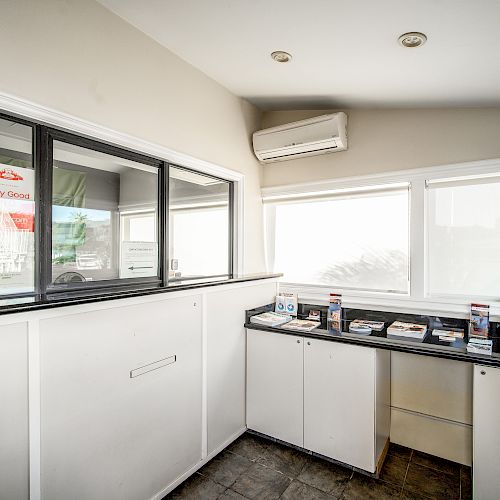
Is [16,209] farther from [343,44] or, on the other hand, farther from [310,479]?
[310,479]

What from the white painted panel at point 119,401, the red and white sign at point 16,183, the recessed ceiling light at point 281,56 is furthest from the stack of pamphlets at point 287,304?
the red and white sign at point 16,183

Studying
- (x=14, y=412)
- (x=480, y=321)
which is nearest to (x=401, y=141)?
(x=480, y=321)

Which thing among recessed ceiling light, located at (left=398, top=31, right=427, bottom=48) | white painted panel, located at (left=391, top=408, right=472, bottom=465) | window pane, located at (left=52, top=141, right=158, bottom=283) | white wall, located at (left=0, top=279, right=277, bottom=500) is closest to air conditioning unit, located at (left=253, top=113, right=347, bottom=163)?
recessed ceiling light, located at (left=398, top=31, right=427, bottom=48)

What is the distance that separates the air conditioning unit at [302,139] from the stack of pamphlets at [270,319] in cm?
137

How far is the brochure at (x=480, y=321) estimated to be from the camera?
2.21 metres

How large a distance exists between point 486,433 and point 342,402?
77 centimetres

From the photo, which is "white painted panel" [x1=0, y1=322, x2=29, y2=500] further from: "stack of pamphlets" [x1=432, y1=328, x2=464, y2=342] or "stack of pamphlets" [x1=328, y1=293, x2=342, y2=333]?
"stack of pamphlets" [x1=432, y1=328, x2=464, y2=342]

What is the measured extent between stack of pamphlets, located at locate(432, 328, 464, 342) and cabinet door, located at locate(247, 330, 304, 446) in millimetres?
898

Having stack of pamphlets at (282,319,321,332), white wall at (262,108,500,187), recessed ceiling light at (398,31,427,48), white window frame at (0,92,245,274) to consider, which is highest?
recessed ceiling light at (398,31,427,48)

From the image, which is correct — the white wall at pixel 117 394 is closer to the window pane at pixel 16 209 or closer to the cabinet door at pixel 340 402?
the window pane at pixel 16 209

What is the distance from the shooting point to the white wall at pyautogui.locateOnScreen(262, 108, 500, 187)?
2.35m

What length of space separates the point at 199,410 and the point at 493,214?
237cm

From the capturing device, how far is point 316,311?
2.89m

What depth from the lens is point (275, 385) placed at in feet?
8.35
